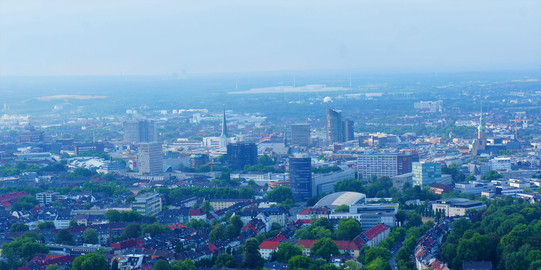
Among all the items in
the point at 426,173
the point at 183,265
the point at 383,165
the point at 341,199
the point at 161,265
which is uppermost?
the point at 161,265

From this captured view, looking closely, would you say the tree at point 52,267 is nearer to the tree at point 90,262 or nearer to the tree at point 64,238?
the tree at point 90,262

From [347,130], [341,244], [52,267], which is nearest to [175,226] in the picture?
[341,244]

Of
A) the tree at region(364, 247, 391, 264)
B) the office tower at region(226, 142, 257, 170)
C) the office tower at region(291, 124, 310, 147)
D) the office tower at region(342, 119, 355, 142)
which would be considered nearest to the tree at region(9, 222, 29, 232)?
the tree at region(364, 247, 391, 264)

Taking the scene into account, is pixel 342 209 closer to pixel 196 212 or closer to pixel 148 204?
pixel 196 212

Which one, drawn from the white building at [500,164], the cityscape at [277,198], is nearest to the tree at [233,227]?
the cityscape at [277,198]

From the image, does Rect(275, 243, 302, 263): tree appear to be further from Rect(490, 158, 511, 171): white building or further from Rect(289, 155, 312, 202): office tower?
Rect(490, 158, 511, 171): white building
